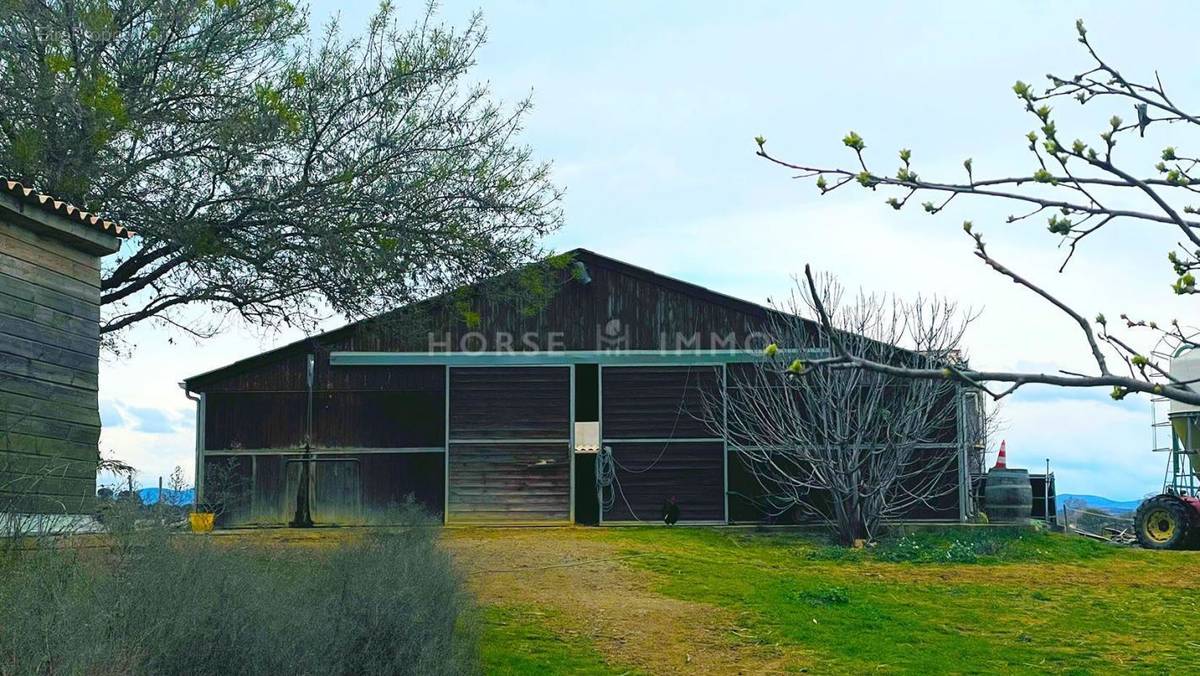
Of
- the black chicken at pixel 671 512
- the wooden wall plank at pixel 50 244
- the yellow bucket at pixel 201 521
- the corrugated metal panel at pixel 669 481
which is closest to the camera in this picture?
the wooden wall plank at pixel 50 244

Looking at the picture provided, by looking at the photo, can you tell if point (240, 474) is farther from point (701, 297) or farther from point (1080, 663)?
point (1080, 663)

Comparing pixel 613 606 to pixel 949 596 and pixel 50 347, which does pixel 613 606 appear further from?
pixel 50 347

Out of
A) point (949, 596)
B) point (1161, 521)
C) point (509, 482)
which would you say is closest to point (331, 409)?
point (509, 482)

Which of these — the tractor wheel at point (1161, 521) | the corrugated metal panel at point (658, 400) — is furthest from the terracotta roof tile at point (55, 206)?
the tractor wheel at point (1161, 521)

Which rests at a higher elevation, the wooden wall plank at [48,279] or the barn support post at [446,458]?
the wooden wall plank at [48,279]

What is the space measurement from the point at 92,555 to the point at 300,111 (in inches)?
325

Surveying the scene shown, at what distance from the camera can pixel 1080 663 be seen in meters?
11.3

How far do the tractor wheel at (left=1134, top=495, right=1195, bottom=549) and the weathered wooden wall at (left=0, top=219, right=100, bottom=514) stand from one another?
17.8 meters

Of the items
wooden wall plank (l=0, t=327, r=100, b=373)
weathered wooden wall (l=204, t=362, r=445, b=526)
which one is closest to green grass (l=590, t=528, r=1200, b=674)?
weathered wooden wall (l=204, t=362, r=445, b=526)

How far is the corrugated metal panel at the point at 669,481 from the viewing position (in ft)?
71.7

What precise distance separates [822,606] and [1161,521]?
38.5 ft

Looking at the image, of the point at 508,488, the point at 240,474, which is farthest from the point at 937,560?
the point at 240,474

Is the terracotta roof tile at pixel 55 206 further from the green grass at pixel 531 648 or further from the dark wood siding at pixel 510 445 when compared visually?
the dark wood siding at pixel 510 445

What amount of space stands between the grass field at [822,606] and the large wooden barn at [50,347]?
402 cm
